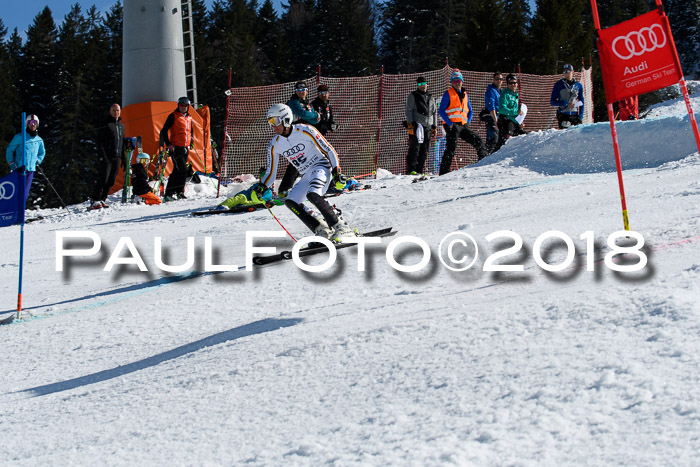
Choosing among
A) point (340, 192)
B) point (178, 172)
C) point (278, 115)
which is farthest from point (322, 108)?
point (278, 115)

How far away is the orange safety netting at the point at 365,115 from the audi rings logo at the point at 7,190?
9426 millimetres

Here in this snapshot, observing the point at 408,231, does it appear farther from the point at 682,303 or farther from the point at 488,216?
the point at 682,303

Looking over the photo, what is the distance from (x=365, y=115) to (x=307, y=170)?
1048cm

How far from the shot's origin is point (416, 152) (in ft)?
43.7

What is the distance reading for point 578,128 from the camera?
1196 centimetres

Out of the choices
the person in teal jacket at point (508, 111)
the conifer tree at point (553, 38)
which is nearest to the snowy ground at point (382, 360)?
the person in teal jacket at point (508, 111)

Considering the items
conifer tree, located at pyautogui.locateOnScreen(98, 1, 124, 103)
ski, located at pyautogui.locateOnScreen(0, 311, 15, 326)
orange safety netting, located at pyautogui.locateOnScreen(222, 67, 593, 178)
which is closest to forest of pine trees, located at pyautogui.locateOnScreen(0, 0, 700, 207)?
conifer tree, located at pyautogui.locateOnScreen(98, 1, 124, 103)

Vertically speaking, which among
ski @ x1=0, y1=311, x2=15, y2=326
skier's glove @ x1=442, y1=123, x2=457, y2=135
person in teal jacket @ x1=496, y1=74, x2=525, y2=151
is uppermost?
person in teal jacket @ x1=496, y1=74, x2=525, y2=151

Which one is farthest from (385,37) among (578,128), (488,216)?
(488,216)

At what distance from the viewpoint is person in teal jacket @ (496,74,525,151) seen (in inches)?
517

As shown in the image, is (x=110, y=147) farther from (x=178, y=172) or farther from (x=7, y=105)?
(x=7, y=105)

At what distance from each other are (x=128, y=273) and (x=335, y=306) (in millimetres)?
3608

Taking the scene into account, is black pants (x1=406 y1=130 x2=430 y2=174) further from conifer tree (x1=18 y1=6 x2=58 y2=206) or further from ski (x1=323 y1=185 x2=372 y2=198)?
conifer tree (x1=18 y1=6 x2=58 y2=206)

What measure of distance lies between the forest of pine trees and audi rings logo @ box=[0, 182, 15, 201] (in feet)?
Answer: 102
